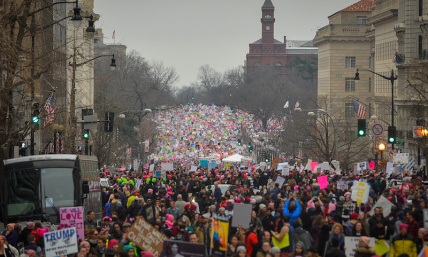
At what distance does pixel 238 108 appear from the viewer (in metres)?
156

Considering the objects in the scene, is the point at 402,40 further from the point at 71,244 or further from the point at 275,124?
the point at 275,124

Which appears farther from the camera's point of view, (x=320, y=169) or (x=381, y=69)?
(x=381, y=69)

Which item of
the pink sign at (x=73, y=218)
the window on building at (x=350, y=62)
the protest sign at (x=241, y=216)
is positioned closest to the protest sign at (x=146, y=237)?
the pink sign at (x=73, y=218)

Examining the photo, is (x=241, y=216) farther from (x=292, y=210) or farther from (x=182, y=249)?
(x=182, y=249)

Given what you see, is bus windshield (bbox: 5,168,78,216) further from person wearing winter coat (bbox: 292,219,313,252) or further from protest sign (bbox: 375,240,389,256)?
protest sign (bbox: 375,240,389,256)

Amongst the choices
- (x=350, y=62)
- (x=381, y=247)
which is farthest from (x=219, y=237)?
(x=350, y=62)

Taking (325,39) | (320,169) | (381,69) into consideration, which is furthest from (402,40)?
(325,39)

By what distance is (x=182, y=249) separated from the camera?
49.5 feet

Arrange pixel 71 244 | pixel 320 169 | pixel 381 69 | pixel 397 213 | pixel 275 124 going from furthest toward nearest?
1. pixel 275 124
2. pixel 381 69
3. pixel 320 169
4. pixel 397 213
5. pixel 71 244

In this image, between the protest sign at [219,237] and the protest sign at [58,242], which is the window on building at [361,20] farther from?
the protest sign at [58,242]

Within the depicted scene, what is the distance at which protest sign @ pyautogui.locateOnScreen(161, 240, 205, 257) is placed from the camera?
49.2 feet

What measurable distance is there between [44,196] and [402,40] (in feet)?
147

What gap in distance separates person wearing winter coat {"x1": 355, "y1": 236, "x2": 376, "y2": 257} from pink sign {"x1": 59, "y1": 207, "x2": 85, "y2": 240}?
6.05 metres

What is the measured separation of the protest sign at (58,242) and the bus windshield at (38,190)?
812 centimetres
